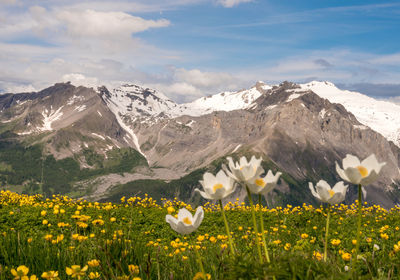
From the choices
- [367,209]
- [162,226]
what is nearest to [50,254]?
[162,226]

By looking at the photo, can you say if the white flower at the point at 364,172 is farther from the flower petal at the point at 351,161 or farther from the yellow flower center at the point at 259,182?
the yellow flower center at the point at 259,182

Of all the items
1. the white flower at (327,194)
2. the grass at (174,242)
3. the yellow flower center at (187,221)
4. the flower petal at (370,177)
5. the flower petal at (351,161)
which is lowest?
the grass at (174,242)

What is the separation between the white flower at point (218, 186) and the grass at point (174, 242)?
15.7 inches

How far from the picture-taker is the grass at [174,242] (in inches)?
164

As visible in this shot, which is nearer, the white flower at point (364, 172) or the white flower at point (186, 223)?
the white flower at point (364, 172)

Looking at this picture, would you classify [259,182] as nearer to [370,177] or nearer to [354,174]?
[354,174]

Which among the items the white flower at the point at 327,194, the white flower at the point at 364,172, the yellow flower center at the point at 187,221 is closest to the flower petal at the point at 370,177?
the white flower at the point at 364,172

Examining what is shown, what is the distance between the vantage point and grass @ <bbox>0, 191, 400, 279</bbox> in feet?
13.7

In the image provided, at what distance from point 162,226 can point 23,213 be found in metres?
5.88

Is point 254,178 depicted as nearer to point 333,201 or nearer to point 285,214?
point 333,201

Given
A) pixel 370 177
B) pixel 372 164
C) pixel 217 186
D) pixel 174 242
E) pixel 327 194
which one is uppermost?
pixel 372 164

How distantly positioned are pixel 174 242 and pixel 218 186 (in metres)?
5.06

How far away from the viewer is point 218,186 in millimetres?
3814

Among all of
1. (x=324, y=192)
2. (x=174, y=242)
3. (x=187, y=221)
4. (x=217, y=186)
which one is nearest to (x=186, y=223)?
(x=187, y=221)
